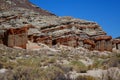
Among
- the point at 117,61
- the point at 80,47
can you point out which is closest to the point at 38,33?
the point at 80,47

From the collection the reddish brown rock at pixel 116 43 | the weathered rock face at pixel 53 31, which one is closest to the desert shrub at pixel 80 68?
the weathered rock face at pixel 53 31

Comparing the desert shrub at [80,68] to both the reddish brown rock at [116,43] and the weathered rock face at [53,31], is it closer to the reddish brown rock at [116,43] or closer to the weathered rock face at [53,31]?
the weathered rock face at [53,31]

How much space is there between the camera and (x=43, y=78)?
28.9ft

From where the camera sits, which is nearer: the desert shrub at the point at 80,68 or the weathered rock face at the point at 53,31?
the desert shrub at the point at 80,68

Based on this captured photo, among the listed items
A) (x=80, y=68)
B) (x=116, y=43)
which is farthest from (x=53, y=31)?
(x=80, y=68)

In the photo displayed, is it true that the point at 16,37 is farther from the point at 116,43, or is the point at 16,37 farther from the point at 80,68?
the point at 116,43

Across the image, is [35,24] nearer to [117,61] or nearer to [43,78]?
[117,61]

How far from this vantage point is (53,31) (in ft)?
125

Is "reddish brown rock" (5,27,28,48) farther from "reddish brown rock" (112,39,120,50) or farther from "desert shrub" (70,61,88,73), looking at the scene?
"reddish brown rock" (112,39,120,50)

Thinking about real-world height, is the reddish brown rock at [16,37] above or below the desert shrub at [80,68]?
above

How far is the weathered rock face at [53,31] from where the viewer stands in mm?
33094

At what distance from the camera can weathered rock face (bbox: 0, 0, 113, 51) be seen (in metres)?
33.1

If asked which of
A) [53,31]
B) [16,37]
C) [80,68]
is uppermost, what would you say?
[53,31]

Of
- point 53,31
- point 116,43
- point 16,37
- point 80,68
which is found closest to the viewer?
point 80,68
